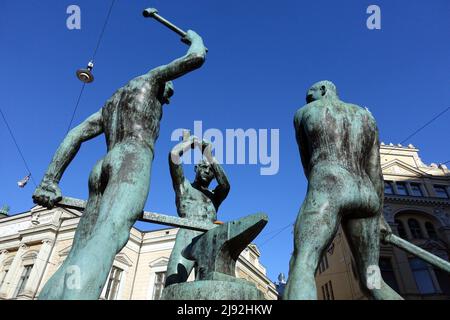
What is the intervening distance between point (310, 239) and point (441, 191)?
28.0 metres

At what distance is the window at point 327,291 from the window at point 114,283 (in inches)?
595

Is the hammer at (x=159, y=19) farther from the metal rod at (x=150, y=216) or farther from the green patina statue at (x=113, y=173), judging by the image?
the metal rod at (x=150, y=216)

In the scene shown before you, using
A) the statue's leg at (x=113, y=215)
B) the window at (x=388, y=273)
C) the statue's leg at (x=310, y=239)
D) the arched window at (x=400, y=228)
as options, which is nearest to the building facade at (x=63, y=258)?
the window at (x=388, y=273)

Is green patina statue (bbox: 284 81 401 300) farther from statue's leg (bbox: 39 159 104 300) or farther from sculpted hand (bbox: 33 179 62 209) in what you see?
sculpted hand (bbox: 33 179 62 209)

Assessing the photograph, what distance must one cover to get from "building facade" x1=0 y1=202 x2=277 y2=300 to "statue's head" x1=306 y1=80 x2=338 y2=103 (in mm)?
19400

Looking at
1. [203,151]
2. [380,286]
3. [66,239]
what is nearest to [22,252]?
[66,239]

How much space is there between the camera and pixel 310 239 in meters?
1.94

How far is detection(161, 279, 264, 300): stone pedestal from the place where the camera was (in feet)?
6.73

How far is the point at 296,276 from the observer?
1833 millimetres

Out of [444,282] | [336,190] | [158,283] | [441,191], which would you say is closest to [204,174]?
[336,190]

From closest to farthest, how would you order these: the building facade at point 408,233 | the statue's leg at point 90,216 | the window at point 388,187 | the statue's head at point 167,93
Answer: the statue's leg at point 90,216 → the statue's head at point 167,93 → the building facade at point 408,233 → the window at point 388,187

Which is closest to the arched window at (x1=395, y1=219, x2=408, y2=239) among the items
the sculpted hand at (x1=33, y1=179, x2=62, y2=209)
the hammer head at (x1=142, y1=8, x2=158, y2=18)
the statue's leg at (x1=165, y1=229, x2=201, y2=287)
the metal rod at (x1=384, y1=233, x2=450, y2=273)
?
the metal rod at (x1=384, y1=233, x2=450, y2=273)

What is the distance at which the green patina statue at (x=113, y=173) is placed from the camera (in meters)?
1.78
